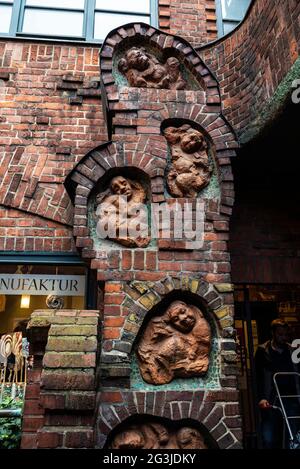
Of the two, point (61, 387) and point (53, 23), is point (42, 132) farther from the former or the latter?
point (61, 387)

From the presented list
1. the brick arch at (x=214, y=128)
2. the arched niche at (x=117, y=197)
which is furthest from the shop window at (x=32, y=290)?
the brick arch at (x=214, y=128)

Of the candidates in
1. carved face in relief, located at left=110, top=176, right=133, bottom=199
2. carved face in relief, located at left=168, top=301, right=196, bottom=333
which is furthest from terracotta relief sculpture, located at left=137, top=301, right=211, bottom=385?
carved face in relief, located at left=110, top=176, right=133, bottom=199

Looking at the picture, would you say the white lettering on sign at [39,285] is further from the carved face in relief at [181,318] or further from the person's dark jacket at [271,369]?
the person's dark jacket at [271,369]

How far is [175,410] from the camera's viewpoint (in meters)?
3.15

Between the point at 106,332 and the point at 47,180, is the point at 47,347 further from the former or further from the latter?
the point at 47,180

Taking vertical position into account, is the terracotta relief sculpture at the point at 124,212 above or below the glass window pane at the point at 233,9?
below

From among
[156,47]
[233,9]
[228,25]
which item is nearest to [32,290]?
[156,47]

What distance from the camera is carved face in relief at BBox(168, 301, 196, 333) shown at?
11.0ft

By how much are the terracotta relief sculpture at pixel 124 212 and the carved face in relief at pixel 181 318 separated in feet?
2.05

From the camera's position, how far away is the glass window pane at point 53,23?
535 centimetres

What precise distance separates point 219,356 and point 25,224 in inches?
98.6

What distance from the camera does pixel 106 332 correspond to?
10.7 ft

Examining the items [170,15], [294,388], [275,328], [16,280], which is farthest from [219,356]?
[170,15]

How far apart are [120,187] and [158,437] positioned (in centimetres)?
209
